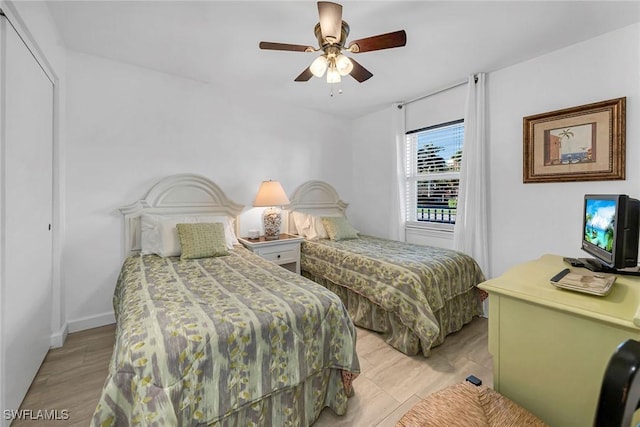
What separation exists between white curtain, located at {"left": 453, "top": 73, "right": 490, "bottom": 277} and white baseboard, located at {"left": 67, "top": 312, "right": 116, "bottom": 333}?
12.0 feet

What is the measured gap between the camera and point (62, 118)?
7.52 ft

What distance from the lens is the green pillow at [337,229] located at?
11.3 feet

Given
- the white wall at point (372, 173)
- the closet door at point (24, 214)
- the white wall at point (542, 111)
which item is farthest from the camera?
the white wall at point (372, 173)

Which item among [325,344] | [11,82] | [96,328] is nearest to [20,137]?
[11,82]

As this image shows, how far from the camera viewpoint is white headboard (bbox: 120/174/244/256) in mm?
2654

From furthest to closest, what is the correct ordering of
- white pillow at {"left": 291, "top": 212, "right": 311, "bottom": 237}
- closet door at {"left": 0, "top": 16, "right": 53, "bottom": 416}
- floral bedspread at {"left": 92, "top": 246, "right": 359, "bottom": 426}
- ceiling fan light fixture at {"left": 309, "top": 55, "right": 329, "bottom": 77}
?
white pillow at {"left": 291, "top": 212, "right": 311, "bottom": 237}
ceiling fan light fixture at {"left": 309, "top": 55, "right": 329, "bottom": 77}
closet door at {"left": 0, "top": 16, "right": 53, "bottom": 416}
floral bedspread at {"left": 92, "top": 246, "right": 359, "bottom": 426}

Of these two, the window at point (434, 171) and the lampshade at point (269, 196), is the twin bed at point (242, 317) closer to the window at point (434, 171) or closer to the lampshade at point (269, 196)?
the lampshade at point (269, 196)

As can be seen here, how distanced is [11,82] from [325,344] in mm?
2259

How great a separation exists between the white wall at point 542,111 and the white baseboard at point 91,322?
3862mm

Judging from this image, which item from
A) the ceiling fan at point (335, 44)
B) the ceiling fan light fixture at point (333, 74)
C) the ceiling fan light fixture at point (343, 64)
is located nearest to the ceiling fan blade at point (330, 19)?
the ceiling fan at point (335, 44)

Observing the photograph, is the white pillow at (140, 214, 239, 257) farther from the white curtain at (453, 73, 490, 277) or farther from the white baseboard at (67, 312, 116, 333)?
Answer: the white curtain at (453, 73, 490, 277)

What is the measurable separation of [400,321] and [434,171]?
6.73 feet

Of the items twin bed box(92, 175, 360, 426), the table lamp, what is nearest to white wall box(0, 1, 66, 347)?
twin bed box(92, 175, 360, 426)

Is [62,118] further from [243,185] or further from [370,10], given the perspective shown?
[370,10]
